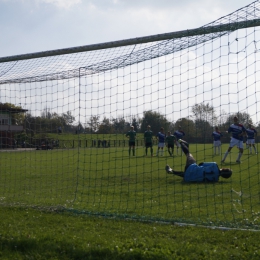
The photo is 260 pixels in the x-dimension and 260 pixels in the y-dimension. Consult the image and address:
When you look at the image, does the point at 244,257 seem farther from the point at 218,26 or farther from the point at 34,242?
the point at 218,26

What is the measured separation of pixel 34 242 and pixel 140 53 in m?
4.07

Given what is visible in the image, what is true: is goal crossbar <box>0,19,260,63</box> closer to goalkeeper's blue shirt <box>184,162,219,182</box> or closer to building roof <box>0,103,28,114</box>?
building roof <box>0,103,28,114</box>

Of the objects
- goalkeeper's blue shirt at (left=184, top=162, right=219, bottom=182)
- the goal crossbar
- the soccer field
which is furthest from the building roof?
goalkeeper's blue shirt at (left=184, top=162, right=219, bottom=182)

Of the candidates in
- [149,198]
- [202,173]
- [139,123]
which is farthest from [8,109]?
[202,173]

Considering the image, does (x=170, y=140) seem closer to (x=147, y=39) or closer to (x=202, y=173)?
(x=202, y=173)

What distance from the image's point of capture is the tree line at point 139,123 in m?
6.88

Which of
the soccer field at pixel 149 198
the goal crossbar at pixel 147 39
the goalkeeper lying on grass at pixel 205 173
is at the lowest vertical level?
the soccer field at pixel 149 198

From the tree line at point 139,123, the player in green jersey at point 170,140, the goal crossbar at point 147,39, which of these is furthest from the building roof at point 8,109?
the player in green jersey at point 170,140

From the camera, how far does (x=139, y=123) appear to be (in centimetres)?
816

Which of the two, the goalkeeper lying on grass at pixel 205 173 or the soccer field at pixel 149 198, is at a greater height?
the goalkeeper lying on grass at pixel 205 173

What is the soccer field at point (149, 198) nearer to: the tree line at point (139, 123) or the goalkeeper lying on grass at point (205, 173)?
the goalkeeper lying on grass at point (205, 173)

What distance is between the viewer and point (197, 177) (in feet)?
32.7

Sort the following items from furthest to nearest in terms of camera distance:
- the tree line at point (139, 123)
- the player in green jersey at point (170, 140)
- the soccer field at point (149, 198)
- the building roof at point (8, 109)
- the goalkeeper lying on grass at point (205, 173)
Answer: the player in green jersey at point (170, 140), the goalkeeper lying on grass at point (205, 173), the building roof at point (8, 109), the tree line at point (139, 123), the soccer field at point (149, 198)

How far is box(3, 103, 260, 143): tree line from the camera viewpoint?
6.88 m
